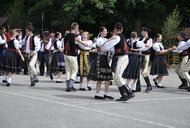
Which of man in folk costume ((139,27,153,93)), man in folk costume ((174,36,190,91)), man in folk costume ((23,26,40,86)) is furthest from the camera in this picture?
man in folk costume ((23,26,40,86))

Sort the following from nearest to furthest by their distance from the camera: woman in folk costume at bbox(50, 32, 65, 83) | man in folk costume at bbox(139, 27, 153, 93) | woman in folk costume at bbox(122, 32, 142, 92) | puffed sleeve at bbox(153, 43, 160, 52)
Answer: woman in folk costume at bbox(122, 32, 142, 92) → man in folk costume at bbox(139, 27, 153, 93) → puffed sleeve at bbox(153, 43, 160, 52) → woman in folk costume at bbox(50, 32, 65, 83)

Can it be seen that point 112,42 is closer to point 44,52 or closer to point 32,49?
point 32,49

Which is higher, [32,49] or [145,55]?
[32,49]

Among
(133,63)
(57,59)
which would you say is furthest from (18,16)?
(133,63)

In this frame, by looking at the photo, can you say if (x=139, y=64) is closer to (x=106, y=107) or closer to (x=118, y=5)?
(x=106, y=107)

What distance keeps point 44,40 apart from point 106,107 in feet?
31.7

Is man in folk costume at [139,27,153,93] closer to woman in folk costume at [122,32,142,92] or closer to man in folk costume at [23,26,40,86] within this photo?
woman in folk costume at [122,32,142,92]

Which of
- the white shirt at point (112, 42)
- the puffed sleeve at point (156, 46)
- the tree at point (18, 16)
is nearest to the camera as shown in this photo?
the white shirt at point (112, 42)

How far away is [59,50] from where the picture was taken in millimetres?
16469

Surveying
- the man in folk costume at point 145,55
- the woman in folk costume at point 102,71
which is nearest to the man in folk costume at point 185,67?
the man in folk costume at point 145,55

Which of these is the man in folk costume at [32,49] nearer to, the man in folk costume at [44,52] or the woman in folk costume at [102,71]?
the woman in folk costume at [102,71]

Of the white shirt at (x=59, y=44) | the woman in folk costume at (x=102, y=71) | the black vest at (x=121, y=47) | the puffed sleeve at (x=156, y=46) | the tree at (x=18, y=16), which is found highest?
the tree at (x=18, y=16)

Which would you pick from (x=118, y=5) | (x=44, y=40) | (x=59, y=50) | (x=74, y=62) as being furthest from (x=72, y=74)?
(x=118, y=5)

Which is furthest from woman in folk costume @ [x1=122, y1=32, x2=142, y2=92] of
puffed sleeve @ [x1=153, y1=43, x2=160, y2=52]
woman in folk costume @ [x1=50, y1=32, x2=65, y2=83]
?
woman in folk costume @ [x1=50, y1=32, x2=65, y2=83]
